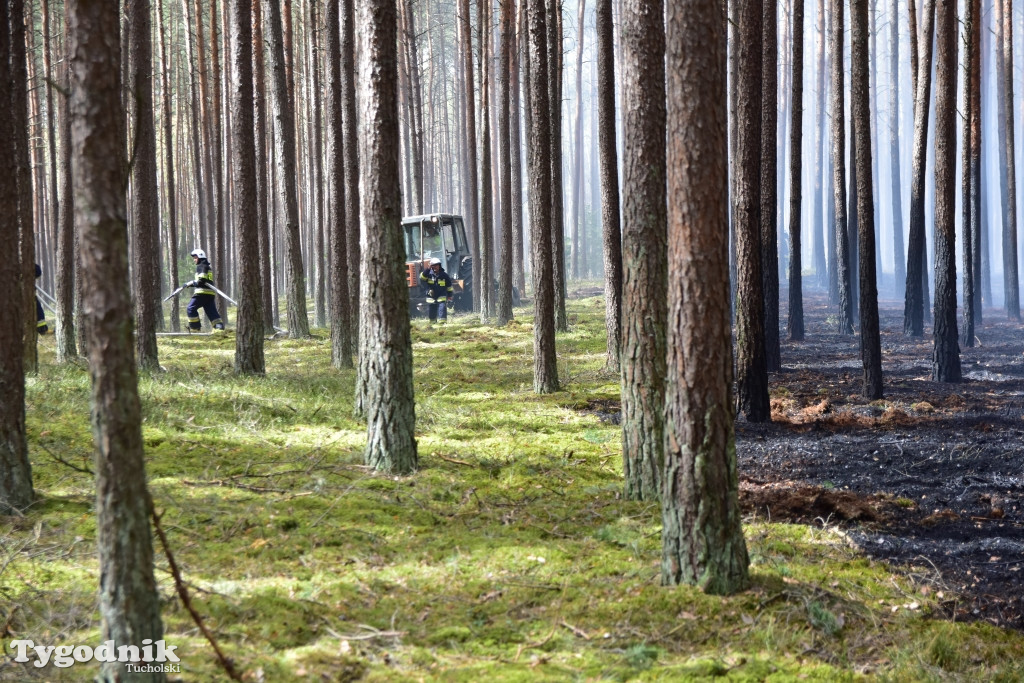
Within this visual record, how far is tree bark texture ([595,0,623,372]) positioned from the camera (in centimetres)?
1238

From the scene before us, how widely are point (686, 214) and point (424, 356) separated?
10958 mm

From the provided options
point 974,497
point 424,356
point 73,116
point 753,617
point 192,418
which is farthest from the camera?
point 424,356

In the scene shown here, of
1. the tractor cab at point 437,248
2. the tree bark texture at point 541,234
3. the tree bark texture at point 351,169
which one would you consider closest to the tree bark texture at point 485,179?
the tractor cab at point 437,248

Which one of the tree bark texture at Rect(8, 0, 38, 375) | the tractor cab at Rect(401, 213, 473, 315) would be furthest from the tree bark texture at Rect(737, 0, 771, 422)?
the tractor cab at Rect(401, 213, 473, 315)

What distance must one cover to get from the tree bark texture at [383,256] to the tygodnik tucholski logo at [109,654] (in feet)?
11.2

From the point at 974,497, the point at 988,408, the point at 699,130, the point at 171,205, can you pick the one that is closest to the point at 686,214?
the point at 699,130

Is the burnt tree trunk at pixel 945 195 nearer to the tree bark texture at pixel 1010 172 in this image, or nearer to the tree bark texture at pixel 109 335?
the tree bark texture at pixel 1010 172

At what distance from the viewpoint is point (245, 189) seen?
1153cm

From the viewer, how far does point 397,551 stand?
5453mm

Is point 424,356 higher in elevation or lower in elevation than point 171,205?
lower

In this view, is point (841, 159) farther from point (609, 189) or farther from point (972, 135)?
point (609, 189)

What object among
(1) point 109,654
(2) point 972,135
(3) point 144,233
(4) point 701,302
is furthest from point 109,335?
(2) point 972,135

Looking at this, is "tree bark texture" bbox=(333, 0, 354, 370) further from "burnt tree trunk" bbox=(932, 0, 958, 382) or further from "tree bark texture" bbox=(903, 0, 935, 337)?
"tree bark texture" bbox=(903, 0, 935, 337)

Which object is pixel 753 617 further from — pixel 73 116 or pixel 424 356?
pixel 424 356
